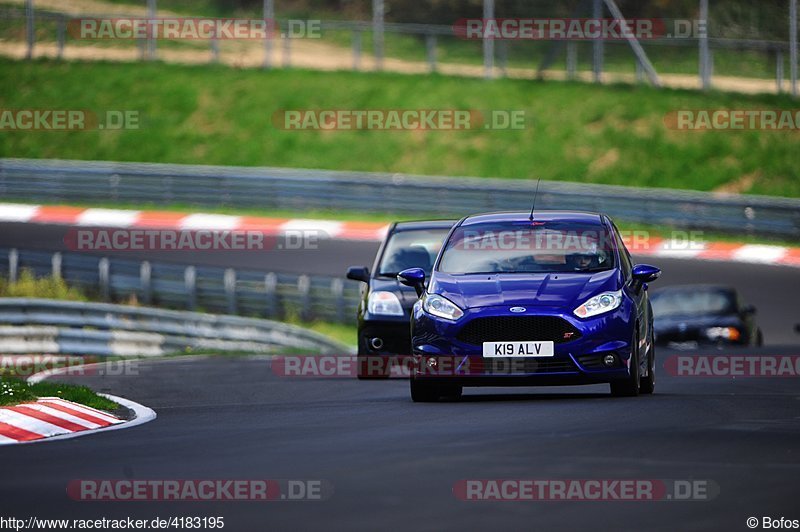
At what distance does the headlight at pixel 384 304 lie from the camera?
1723 centimetres

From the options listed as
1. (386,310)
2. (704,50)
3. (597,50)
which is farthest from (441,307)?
(597,50)

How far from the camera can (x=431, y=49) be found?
4422 cm

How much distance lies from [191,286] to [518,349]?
16.3 meters

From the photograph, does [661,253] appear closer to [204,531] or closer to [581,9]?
[581,9]

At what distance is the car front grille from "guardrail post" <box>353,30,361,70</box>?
106 ft

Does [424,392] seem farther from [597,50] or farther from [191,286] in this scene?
[597,50]

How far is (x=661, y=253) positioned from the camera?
3309cm

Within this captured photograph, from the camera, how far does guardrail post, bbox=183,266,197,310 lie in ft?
93.7

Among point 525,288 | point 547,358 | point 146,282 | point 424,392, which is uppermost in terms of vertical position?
point 525,288

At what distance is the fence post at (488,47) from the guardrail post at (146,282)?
13812 mm

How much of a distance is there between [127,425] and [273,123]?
32992 mm

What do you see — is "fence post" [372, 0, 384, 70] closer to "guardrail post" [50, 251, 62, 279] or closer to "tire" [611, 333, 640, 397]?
"guardrail post" [50, 251, 62, 279]

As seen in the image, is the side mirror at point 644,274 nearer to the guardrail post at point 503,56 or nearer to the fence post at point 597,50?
the fence post at point 597,50
